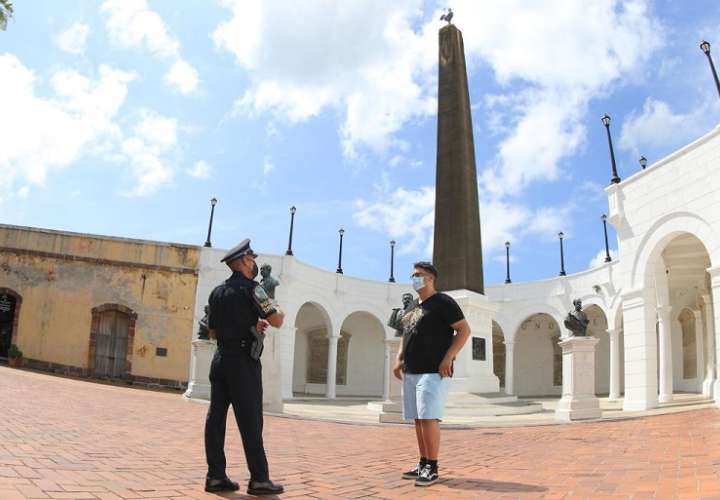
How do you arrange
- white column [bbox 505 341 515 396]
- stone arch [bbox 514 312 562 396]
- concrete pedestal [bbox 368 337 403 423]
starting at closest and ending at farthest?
concrete pedestal [bbox 368 337 403 423] → white column [bbox 505 341 515 396] → stone arch [bbox 514 312 562 396]

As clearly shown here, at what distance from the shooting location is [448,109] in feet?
51.4

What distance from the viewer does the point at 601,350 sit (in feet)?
92.4

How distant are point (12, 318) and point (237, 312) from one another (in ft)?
68.7

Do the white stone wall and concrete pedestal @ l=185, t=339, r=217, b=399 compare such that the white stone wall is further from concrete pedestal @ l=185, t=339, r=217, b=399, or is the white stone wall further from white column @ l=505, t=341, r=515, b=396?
concrete pedestal @ l=185, t=339, r=217, b=399

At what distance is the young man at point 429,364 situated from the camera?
4.25 metres

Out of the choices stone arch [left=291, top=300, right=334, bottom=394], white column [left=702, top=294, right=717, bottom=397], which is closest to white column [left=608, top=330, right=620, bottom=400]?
white column [left=702, top=294, right=717, bottom=397]

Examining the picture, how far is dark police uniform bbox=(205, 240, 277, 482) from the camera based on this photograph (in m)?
3.64

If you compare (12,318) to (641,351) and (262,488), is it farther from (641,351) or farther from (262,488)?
(262,488)

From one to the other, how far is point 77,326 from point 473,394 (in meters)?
15.4

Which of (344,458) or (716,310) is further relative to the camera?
(716,310)

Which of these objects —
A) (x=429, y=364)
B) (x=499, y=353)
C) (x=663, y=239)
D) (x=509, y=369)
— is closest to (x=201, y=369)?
(x=429, y=364)

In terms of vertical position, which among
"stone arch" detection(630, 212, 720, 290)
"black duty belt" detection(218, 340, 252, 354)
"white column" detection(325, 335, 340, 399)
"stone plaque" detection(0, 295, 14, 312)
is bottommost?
"white column" detection(325, 335, 340, 399)

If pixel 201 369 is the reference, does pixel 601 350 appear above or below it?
above

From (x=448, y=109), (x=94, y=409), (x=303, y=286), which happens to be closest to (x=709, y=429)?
(x=94, y=409)
